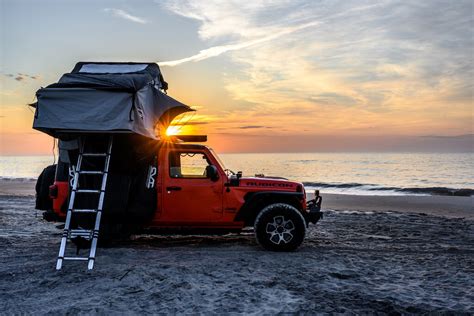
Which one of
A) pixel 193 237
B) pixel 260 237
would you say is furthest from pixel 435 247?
pixel 193 237

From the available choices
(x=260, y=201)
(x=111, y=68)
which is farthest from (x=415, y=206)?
(x=111, y=68)

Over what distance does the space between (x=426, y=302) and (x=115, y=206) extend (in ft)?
17.8

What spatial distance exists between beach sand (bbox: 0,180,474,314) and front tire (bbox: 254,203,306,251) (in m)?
0.26

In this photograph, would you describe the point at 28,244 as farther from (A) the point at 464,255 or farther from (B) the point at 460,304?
(A) the point at 464,255

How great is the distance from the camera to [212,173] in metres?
8.23

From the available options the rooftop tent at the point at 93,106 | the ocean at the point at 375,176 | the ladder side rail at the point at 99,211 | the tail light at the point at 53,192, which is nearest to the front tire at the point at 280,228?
the rooftop tent at the point at 93,106

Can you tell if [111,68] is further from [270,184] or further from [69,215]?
[270,184]

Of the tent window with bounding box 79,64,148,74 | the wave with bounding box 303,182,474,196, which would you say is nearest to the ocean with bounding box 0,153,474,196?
the wave with bounding box 303,182,474,196

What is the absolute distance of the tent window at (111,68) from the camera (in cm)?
843

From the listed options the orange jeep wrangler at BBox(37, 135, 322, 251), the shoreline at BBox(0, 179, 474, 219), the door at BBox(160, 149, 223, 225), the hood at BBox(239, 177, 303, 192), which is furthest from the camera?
the shoreline at BBox(0, 179, 474, 219)

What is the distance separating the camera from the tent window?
27.7 feet

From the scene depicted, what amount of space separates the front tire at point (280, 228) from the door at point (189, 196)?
887 mm

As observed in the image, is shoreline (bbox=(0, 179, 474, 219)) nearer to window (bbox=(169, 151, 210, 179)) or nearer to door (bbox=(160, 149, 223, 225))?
door (bbox=(160, 149, 223, 225))

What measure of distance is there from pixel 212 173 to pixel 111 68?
9.83 feet
